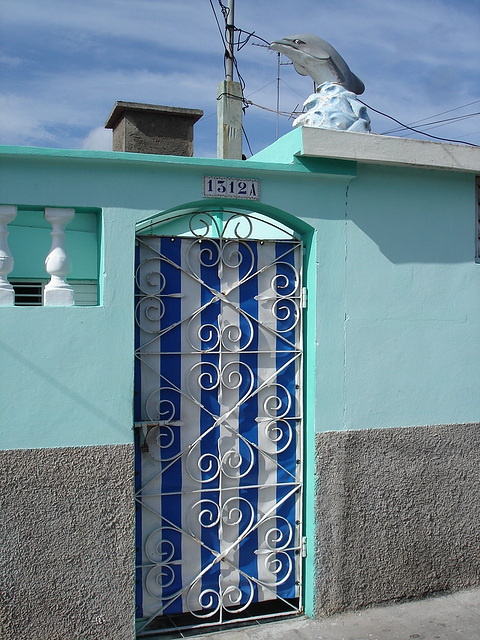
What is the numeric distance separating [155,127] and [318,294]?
450 centimetres

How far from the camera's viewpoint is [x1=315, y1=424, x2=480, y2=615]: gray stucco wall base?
4.47 m

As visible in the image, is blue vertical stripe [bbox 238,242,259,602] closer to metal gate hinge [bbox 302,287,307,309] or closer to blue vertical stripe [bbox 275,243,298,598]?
blue vertical stripe [bbox 275,243,298,598]

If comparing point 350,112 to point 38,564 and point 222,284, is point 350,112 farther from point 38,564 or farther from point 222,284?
point 38,564

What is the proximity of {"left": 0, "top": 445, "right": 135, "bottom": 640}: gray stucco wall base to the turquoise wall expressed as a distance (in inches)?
5.5

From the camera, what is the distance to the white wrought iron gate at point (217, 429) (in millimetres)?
4188

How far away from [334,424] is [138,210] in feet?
6.10

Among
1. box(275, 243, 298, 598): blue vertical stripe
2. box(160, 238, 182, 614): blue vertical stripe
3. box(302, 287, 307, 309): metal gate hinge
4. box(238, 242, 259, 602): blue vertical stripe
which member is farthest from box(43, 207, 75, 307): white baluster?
box(302, 287, 307, 309): metal gate hinge

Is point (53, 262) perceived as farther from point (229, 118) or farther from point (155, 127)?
point (229, 118)

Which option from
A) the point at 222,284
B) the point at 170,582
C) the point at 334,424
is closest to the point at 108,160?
the point at 222,284

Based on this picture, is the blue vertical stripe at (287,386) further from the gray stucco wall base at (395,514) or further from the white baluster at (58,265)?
the white baluster at (58,265)

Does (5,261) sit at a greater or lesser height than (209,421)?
greater

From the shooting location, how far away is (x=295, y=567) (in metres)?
4.52

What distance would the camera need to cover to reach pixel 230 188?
13.9 ft

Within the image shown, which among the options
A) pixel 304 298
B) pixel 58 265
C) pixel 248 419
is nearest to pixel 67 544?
pixel 248 419
